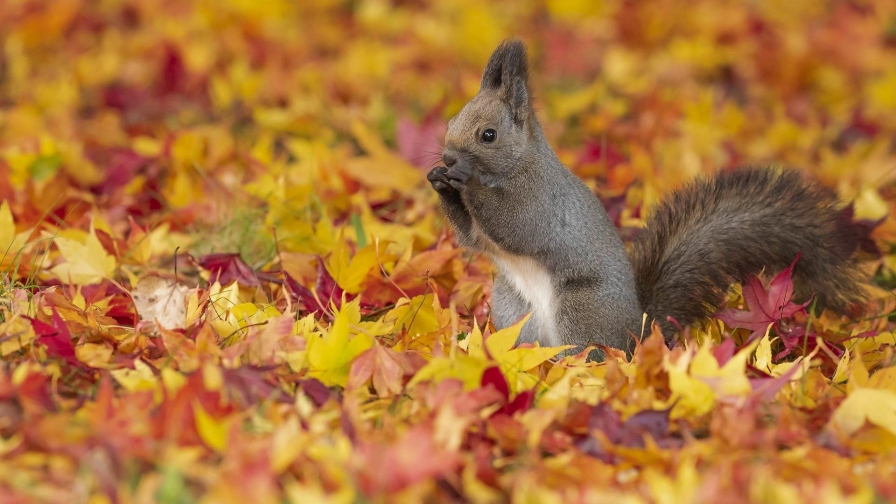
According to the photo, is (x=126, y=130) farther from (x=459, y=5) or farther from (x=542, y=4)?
(x=542, y=4)

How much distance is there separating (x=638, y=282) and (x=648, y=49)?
335cm

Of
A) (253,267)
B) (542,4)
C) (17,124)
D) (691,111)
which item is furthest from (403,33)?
(253,267)

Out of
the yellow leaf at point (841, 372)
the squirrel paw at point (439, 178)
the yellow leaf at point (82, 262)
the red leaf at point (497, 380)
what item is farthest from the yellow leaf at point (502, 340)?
the yellow leaf at point (82, 262)

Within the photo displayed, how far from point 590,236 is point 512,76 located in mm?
415

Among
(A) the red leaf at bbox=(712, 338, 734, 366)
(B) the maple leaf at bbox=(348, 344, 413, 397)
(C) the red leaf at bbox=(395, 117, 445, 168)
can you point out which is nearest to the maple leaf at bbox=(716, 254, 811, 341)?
(A) the red leaf at bbox=(712, 338, 734, 366)

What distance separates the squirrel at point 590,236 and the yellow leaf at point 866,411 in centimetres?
63

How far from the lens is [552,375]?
2.16 metres

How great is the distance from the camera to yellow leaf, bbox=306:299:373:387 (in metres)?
2.02

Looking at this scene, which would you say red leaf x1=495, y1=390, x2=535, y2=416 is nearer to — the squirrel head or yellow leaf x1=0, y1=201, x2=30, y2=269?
the squirrel head

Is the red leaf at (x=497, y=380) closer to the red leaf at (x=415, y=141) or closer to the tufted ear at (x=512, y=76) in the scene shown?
the tufted ear at (x=512, y=76)

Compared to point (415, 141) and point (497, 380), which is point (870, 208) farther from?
point (497, 380)

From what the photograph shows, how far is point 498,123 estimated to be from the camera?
257cm

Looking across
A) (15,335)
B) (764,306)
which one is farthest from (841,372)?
(15,335)

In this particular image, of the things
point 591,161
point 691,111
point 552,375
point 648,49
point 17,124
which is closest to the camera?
point 552,375
